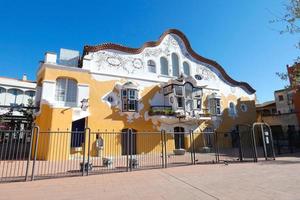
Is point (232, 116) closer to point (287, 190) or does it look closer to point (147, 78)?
point (147, 78)

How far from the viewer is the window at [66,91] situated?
18328 millimetres

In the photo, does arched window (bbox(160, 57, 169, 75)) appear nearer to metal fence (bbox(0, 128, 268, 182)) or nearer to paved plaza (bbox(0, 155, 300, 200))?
metal fence (bbox(0, 128, 268, 182))

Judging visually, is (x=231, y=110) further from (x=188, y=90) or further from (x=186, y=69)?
(x=186, y=69)

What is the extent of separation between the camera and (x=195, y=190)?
7086mm

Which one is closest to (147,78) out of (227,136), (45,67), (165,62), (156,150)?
(165,62)

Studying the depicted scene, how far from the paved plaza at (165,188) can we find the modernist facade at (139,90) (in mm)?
9839

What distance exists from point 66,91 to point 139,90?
271 inches

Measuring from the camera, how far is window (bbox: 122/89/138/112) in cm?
2061

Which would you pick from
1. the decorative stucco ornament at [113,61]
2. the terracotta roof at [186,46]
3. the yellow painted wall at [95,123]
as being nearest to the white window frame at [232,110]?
the terracotta roof at [186,46]

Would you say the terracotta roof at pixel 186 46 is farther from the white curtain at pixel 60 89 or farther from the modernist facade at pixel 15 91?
the modernist facade at pixel 15 91

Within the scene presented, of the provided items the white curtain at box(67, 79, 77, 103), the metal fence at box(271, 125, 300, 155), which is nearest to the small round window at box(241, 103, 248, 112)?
the metal fence at box(271, 125, 300, 155)

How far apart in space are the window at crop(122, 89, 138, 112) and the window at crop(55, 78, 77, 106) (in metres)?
4.43

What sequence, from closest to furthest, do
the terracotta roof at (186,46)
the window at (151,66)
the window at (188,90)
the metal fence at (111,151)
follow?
1. the metal fence at (111,151)
2. the terracotta roof at (186,46)
3. the window at (151,66)
4. the window at (188,90)

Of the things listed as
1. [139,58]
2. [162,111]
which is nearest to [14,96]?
[139,58]
